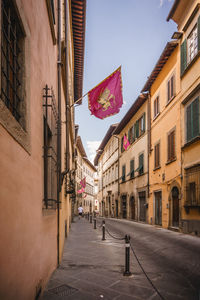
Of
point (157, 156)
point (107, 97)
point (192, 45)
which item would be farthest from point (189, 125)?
point (107, 97)

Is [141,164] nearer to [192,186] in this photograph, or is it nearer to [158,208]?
[158,208]

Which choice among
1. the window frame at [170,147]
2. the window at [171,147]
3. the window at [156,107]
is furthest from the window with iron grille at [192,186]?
the window at [156,107]

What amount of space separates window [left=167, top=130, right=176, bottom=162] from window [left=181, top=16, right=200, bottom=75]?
3.48 m

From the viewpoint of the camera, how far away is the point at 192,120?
1305 cm

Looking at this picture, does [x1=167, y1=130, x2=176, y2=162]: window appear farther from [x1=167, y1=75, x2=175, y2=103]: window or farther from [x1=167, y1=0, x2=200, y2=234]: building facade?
[x1=167, y1=75, x2=175, y2=103]: window

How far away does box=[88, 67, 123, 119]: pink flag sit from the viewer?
366 inches

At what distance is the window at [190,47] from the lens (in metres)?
12.6

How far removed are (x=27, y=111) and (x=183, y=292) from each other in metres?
4.14

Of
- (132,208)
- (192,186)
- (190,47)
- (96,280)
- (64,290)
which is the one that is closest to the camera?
(64,290)

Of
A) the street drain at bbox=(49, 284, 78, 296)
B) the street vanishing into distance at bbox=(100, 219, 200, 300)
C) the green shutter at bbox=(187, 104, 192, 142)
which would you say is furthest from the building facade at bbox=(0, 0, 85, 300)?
the green shutter at bbox=(187, 104, 192, 142)

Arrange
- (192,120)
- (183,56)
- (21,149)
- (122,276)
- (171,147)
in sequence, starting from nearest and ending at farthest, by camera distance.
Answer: (21,149)
(122,276)
(192,120)
(183,56)
(171,147)

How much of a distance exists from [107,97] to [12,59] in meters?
6.38

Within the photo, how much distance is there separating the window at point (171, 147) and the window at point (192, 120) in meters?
1.93

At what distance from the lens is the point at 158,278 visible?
601 centimetres
